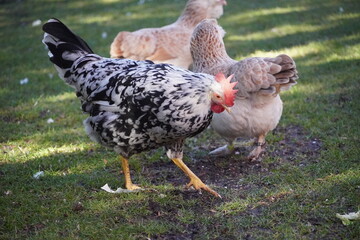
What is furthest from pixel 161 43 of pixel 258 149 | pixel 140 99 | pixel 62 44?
pixel 140 99

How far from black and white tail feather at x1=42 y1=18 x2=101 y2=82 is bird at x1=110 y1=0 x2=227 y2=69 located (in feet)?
6.54

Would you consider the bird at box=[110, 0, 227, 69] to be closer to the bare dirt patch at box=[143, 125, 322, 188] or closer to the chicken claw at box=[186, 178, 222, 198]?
the bare dirt patch at box=[143, 125, 322, 188]

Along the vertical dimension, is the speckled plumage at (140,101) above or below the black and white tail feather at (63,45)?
below

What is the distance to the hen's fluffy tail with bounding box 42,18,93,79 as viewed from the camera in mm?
4574

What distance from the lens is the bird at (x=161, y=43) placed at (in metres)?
6.63

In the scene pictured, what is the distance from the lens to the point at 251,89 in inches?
179

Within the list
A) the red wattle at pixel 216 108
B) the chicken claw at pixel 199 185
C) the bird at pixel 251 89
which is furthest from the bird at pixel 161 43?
the red wattle at pixel 216 108

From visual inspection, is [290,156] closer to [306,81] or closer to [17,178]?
[306,81]

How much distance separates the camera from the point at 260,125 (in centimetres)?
474

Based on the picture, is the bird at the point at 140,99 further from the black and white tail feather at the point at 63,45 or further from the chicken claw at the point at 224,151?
the chicken claw at the point at 224,151

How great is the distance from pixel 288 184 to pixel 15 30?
8.70 m

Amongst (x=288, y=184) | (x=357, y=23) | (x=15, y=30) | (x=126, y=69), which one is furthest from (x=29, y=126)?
(x=357, y=23)

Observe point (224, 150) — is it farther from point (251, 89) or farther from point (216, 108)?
point (216, 108)

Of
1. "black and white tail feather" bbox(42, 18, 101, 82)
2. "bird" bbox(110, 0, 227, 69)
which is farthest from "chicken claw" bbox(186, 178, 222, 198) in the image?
"bird" bbox(110, 0, 227, 69)
